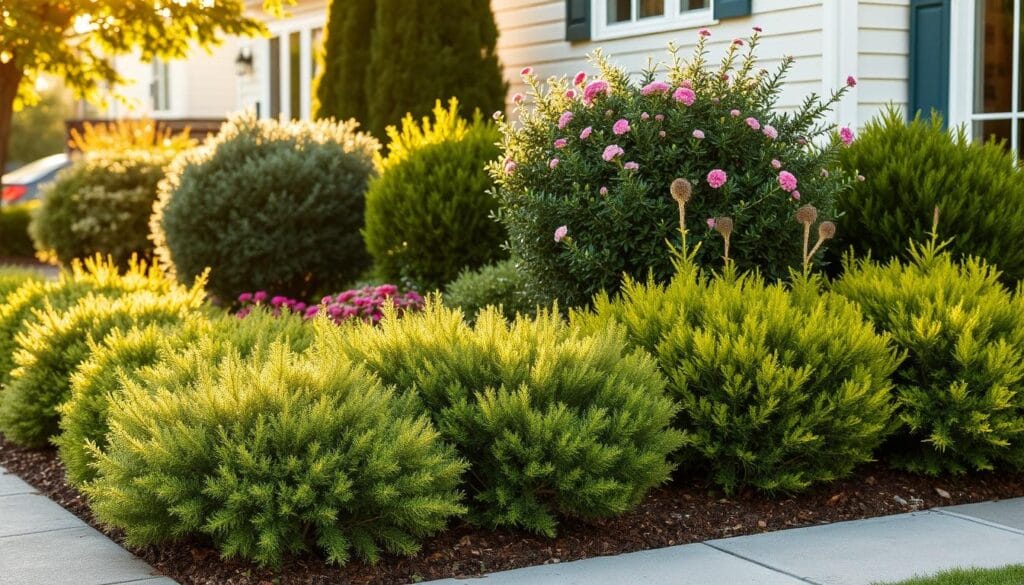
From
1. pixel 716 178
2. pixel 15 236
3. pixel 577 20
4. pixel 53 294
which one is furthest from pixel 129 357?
pixel 15 236

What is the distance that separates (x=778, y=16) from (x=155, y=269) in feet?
16.3

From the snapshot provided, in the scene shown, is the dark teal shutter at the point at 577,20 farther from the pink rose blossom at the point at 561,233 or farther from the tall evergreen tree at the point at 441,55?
the pink rose blossom at the point at 561,233

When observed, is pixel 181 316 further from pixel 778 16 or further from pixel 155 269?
pixel 778 16

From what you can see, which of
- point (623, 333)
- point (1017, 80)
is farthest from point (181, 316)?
point (1017, 80)

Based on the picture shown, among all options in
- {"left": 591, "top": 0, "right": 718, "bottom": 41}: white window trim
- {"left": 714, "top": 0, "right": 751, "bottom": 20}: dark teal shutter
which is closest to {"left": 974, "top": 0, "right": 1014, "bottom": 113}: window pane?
{"left": 714, "top": 0, "right": 751, "bottom": 20}: dark teal shutter

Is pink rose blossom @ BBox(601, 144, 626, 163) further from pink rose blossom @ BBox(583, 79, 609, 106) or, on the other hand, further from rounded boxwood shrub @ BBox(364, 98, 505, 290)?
rounded boxwood shrub @ BBox(364, 98, 505, 290)

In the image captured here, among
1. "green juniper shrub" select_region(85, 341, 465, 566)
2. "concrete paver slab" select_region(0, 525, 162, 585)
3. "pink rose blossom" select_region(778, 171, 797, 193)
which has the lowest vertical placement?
"concrete paver slab" select_region(0, 525, 162, 585)

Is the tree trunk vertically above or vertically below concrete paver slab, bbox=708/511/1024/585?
above

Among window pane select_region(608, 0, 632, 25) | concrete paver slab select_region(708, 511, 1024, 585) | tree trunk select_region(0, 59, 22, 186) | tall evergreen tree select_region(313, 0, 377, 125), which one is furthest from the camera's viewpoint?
tree trunk select_region(0, 59, 22, 186)

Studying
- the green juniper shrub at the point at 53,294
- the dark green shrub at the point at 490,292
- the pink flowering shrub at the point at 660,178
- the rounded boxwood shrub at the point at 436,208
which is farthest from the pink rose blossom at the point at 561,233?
the green juniper shrub at the point at 53,294

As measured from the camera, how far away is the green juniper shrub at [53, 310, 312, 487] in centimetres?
563

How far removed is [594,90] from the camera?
23.4 ft

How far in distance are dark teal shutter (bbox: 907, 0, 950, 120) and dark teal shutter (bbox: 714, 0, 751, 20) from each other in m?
1.24

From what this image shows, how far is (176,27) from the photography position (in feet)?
48.4
